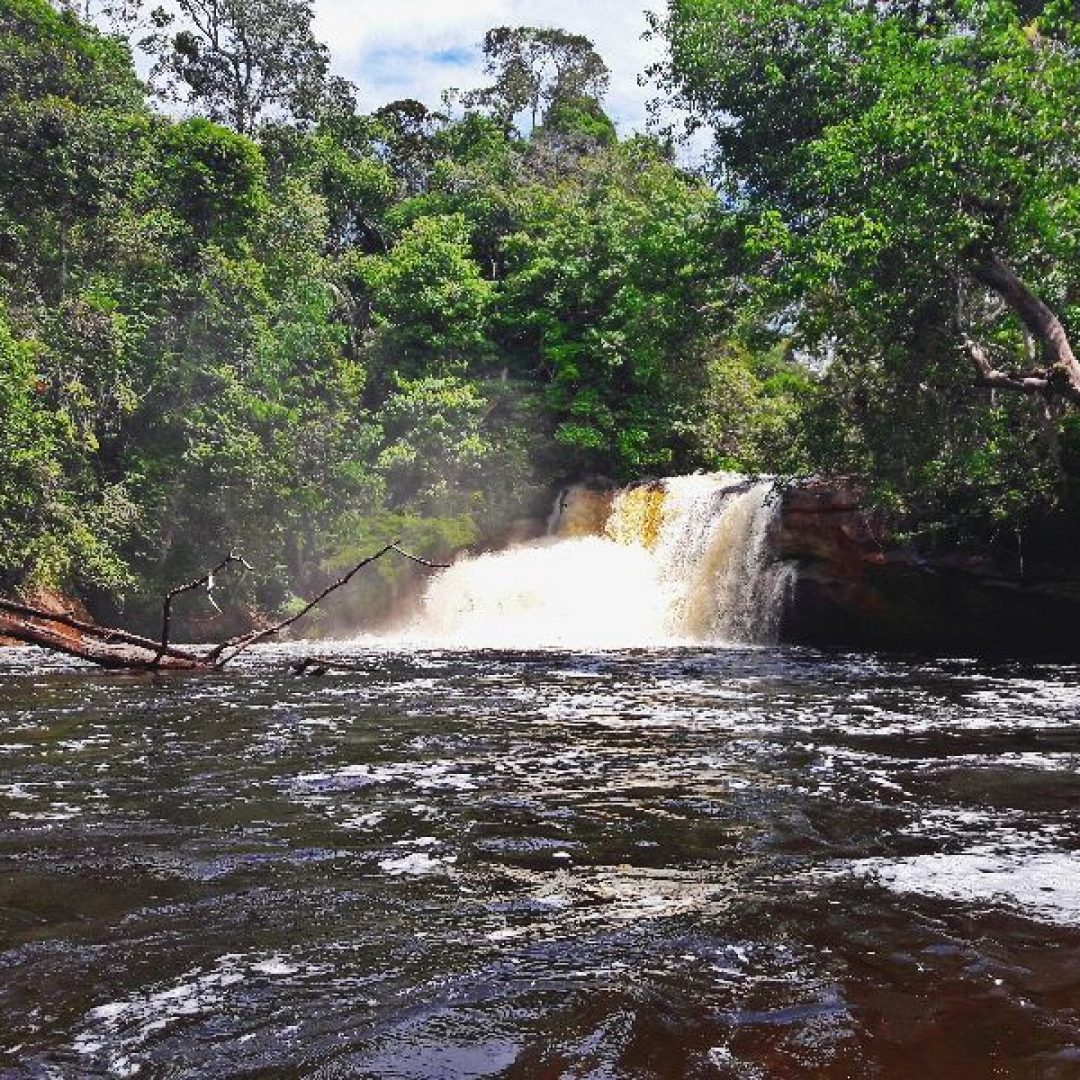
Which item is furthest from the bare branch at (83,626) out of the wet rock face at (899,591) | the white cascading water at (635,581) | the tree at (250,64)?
the tree at (250,64)

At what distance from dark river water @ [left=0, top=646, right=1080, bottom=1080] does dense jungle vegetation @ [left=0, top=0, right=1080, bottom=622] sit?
7481 mm

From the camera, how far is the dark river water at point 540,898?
3.36 metres

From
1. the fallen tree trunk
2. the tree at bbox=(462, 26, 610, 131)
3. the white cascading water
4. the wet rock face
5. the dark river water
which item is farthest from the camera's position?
the tree at bbox=(462, 26, 610, 131)

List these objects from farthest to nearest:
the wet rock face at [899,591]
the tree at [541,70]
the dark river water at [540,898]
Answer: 1. the tree at [541,70]
2. the wet rock face at [899,591]
3. the dark river water at [540,898]

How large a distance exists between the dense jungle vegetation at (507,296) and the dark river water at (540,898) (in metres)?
7.48

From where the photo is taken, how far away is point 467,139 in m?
38.3

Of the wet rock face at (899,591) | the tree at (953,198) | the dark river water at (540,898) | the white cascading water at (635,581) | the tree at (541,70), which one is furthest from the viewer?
the tree at (541,70)

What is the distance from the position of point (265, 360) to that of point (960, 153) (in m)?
16.9

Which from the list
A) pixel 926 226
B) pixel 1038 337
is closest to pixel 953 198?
pixel 926 226

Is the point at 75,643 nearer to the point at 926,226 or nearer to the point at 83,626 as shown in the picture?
the point at 83,626

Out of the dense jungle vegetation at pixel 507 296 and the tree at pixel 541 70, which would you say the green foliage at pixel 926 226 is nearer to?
the dense jungle vegetation at pixel 507 296

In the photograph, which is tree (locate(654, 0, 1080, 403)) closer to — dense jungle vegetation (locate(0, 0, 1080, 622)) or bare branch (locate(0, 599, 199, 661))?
dense jungle vegetation (locate(0, 0, 1080, 622))

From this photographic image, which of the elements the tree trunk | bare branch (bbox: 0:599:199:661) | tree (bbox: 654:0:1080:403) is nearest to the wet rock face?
tree (bbox: 654:0:1080:403)

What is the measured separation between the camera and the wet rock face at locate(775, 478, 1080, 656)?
16.6 m
